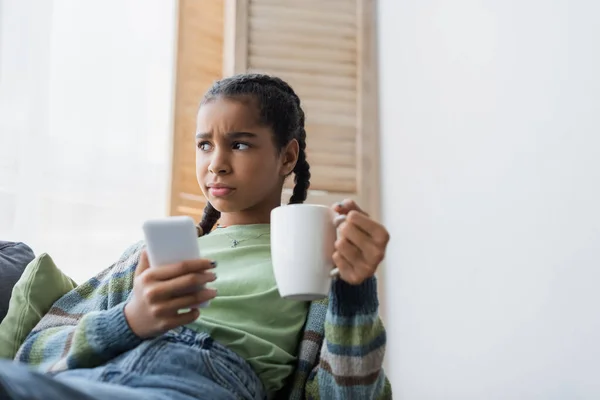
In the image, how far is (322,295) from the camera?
2.86 feet

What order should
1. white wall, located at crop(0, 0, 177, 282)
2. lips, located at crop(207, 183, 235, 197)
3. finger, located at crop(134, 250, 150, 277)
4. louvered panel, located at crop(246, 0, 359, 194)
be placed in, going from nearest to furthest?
finger, located at crop(134, 250, 150, 277)
lips, located at crop(207, 183, 235, 197)
white wall, located at crop(0, 0, 177, 282)
louvered panel, located at crop(246, 0, 359, 194)

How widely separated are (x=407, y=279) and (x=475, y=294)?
380mm

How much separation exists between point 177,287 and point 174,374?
13 centimetres

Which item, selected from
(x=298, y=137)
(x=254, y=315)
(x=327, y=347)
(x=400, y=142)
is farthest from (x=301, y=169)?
(x=400, y=142)

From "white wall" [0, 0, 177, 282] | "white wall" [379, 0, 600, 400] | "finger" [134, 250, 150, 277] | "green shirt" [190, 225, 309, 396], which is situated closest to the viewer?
"finger" [134, 250, 150, 277]

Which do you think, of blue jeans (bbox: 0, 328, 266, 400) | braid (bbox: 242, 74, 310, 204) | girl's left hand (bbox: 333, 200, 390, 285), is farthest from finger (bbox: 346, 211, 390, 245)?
braid (bbox: 242, 74, 310, 204)

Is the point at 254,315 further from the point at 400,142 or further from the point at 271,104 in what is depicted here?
the point at 400,142

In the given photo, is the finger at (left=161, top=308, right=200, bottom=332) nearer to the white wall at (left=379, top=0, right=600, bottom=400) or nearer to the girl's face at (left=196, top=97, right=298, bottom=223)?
the girl's face at (left=196, top=97, right=298, bottom=223)

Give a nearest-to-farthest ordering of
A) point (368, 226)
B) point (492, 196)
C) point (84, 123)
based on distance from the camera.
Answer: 1. point (368, 226)
2. point (492, 196)
3. point (84, 123)

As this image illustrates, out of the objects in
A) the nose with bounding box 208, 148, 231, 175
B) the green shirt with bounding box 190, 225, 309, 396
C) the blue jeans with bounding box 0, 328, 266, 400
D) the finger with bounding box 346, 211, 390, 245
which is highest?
the nose with bounding box 208, 148, 231, 175

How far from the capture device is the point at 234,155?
1.18 meters

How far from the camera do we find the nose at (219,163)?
1.16 m

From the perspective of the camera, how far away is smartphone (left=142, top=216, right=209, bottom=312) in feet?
2.73

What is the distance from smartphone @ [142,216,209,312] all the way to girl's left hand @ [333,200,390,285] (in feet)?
0.54
